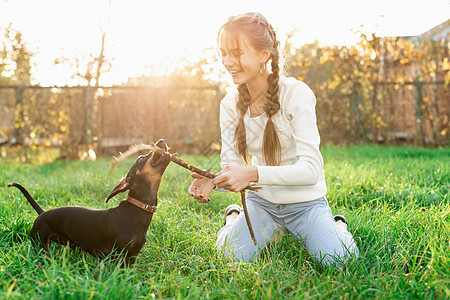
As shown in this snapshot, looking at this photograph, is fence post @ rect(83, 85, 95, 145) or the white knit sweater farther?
fence post @ rect(83, 85, 95, 145)

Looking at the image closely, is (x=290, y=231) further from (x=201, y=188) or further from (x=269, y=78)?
(x=269, y=78)

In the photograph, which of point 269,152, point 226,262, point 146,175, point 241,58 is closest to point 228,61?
point 241,58

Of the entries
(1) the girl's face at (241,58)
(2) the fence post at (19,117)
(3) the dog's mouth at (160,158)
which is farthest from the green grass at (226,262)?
(2) the fence post at (19,117)

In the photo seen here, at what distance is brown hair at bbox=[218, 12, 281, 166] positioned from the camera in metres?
2.50

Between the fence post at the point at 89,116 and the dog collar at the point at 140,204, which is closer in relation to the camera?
the dog collar at the point at 140,204

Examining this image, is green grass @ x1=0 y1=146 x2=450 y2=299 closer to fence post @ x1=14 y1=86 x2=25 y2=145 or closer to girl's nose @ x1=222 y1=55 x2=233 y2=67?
girl's nose @ x1=222 y1=55 x2=233 y2=67

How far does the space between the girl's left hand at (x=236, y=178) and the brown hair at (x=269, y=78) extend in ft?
1.44

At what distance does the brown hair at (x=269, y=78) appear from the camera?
2496mm

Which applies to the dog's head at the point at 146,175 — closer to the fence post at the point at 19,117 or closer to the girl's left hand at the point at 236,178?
the girl's left hand at the point at 236,178

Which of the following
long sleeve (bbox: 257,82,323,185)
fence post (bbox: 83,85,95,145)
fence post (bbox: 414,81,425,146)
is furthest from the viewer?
fence post (bbox: 414,81,425,146)

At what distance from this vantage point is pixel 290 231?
2793mm

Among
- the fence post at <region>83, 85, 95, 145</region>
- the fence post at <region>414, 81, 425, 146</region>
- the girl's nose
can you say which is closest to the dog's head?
the girl's nose

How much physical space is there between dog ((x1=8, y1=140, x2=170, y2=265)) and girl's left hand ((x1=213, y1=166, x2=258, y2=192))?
32 centimetres

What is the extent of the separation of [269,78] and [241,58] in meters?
0.26
